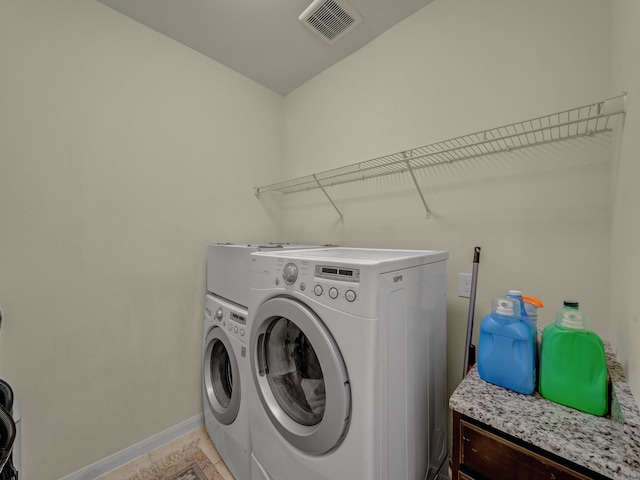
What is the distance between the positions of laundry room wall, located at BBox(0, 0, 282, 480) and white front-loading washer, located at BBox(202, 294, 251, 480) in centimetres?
27

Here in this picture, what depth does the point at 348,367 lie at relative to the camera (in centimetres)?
83

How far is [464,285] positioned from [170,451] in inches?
85.9

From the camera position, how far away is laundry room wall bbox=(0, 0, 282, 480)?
1.30 m

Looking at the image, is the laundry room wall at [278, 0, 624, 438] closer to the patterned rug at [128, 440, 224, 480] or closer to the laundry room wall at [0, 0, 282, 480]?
the laundry room wall at [0, 0, 282, 480]

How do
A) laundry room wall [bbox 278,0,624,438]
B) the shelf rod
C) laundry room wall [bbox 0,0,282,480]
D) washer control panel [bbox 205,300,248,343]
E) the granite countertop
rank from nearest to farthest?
the granite countertop → the shelf rod → laundry room wall [bbox 278,0,624,438] → laundry room wall [bbox 0,0,282,480] → washer control panel [bbox 205,300,248,343]

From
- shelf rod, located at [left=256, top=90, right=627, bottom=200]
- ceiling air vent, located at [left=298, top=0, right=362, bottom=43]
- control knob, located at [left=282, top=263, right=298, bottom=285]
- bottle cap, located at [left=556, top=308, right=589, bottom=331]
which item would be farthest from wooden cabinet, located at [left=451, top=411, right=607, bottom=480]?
ceiling air vent, located at [left=298, top=0, right=362, bottom=43]

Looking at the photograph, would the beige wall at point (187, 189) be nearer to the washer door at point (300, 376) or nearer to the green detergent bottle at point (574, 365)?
the green detergent bottle at point (574, 365)

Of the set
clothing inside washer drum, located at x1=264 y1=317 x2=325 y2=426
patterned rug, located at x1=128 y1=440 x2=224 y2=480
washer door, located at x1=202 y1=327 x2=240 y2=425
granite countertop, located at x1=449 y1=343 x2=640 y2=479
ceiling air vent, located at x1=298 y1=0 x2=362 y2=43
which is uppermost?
ceiling air vent, located at x1=298 y1=0 x2=362 y2=43

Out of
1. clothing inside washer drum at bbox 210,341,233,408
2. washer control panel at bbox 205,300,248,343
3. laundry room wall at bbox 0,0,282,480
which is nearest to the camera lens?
laundry room wall at bbox 0,0,282,480

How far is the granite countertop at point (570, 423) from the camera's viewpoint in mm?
544

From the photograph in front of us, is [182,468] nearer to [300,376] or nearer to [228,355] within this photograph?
[228,355]

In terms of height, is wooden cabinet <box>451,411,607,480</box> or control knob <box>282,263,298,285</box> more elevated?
control knob <box>282,263,298,285</box>

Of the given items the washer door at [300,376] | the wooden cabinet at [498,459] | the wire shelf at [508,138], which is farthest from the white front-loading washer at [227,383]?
the wire shelf at [508,138]

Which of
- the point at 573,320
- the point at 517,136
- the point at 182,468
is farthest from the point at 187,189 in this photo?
the point at 573,320
